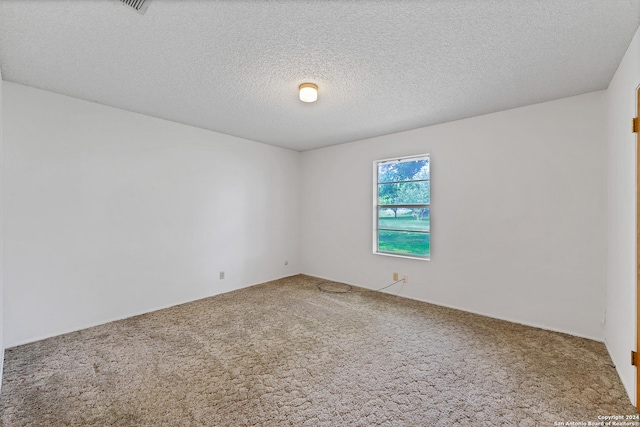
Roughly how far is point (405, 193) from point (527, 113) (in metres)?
1.70

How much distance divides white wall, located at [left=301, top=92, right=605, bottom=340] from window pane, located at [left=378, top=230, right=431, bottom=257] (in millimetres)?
162

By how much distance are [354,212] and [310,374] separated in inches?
112

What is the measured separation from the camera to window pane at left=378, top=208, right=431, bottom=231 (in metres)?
3.83

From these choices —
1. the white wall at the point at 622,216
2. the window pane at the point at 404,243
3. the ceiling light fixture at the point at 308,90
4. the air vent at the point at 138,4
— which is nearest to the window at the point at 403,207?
the window pane at the point at 404,243

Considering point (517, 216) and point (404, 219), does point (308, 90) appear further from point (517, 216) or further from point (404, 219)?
point (517, 216)

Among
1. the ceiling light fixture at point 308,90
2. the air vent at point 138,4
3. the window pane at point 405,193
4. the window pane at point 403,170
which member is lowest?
the window pane at point 405,193

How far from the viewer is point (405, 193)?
4.09m

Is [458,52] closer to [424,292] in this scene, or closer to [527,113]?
[527,113]

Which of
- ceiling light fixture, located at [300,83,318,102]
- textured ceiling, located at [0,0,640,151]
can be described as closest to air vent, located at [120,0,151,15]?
textured ceiling, located at [0,0,640,151]

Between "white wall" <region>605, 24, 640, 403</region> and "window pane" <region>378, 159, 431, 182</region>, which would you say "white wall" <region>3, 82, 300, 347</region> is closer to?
"window pane" <region>378, 159, 431, 182</region>

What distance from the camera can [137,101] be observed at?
2926 mm

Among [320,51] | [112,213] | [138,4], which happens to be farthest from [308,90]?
[112,213]

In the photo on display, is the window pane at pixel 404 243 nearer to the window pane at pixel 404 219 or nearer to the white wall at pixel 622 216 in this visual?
the window pane at pixel 404 219

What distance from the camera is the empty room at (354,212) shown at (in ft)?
5.61
